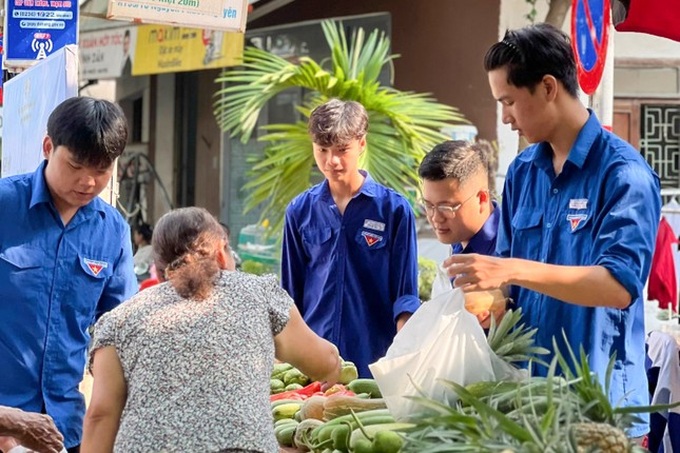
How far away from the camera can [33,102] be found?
5.62 m

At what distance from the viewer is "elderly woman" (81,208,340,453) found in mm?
3082

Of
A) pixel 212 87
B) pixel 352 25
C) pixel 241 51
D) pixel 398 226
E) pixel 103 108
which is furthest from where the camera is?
pixel 212 87

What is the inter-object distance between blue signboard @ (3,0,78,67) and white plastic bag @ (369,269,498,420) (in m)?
3.93

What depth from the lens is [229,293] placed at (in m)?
3.23

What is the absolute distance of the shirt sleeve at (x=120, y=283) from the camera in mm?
4133

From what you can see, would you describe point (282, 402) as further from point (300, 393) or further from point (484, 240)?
point (484, 240)

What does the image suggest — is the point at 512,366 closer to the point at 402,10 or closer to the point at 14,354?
the point at 14,354

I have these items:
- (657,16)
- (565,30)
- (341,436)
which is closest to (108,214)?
Answer: (341,436)

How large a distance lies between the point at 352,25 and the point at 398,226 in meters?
7.39

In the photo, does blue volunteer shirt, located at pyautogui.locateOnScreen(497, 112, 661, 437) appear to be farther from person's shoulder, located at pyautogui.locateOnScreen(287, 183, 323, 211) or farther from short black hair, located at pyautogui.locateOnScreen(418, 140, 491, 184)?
person's shoulder, located at pyautogui.locateOnScreen(287, 183, 323, 211)

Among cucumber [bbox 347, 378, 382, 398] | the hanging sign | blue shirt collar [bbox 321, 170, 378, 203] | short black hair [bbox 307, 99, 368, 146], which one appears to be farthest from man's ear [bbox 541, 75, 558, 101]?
the hanging sign

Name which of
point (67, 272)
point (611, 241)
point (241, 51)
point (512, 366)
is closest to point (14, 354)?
point (67, 272)

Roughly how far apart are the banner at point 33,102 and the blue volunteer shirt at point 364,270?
134 cm

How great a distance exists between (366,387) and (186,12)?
10.6ft
